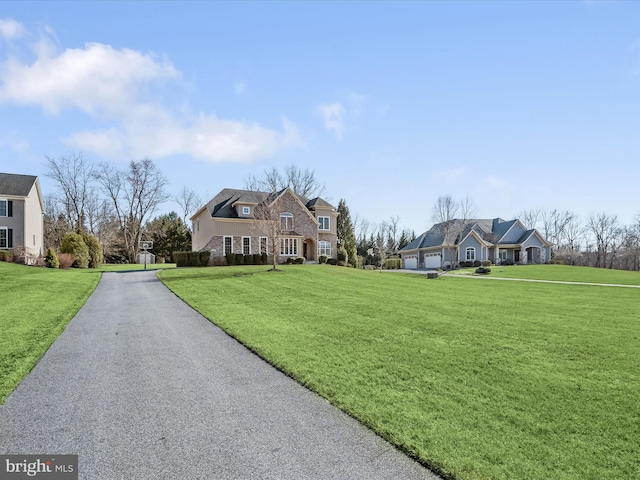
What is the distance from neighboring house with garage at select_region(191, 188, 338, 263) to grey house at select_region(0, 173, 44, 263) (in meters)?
13.6

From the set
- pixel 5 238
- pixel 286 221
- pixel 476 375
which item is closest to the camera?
pixel 476 375

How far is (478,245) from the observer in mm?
49906

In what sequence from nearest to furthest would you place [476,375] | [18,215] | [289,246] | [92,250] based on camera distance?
[476,375], [18,215], [289,246], [92,250]

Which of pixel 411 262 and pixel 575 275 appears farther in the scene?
pixel 411 262

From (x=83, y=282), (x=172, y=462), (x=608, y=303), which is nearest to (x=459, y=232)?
(x=608, y=303)

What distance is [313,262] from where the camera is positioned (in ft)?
117

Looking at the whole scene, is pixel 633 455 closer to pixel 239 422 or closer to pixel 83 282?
pixel 239 422

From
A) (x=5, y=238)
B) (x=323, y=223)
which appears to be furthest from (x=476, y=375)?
(x=5, y=238)

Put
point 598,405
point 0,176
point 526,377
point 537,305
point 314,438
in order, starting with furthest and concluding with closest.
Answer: point 0,176
point 537,305
point 526,377
point 598,405
point 314,438

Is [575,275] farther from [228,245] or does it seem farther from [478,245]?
[228,245]

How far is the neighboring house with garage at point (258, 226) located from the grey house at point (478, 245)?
18.7 m

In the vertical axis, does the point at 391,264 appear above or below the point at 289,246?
below

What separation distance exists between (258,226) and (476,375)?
1052 inches

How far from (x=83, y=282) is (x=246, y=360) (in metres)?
16.2
